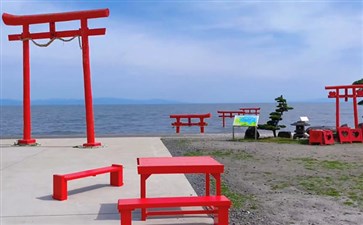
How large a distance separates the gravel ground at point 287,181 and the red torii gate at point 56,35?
3072 mm

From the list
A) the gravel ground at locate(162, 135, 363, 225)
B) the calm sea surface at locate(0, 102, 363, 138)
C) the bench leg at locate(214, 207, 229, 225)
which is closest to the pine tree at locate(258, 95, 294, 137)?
the gravel ground at locate(162, 135, 363, 225)

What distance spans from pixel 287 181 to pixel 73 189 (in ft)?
12.3

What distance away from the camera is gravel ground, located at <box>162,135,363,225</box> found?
5438 millimetres

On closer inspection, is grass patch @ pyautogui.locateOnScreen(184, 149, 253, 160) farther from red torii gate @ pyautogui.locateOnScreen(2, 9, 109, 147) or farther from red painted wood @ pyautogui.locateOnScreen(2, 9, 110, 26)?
red painted wood @ pyautogui.locateOnScreen(2, 9, 110, 26)

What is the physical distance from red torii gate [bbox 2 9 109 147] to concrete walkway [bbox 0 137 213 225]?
210 centimetres

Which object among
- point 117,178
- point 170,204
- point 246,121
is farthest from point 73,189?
point 246,121

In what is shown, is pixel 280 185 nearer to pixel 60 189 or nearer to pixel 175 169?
pixel 175 169

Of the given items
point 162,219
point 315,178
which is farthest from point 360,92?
point 162,219

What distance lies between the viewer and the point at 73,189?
7.02 meters

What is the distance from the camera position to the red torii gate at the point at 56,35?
44.4 feet

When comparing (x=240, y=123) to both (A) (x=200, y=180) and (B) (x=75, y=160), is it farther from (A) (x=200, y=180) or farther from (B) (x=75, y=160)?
(A) (x=200, y=180)

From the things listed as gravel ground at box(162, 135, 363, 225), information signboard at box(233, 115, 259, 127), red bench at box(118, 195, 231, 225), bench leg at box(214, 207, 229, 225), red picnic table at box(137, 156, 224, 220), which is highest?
information signboard at box(233, 115, 259, 127)

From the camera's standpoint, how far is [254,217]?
211 inches

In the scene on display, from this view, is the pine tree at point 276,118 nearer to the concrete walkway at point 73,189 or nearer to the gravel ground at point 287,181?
the gravel ground at point 287,181
